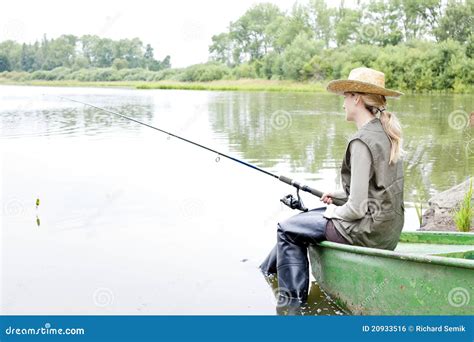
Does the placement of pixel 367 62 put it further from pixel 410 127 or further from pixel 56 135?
pixel 56 135

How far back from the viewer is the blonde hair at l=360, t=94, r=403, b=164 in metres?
4.04

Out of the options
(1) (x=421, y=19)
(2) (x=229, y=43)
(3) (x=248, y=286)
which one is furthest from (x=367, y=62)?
(3) (x=248, y=286)

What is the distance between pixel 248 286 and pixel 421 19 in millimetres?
47911

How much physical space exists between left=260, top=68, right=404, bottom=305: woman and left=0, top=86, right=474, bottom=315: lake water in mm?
620

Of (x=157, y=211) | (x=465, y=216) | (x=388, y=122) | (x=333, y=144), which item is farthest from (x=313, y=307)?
(x=333, y=144)

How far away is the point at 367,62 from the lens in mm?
44688

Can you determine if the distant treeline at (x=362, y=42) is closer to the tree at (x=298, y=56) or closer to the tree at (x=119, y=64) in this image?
the tree at (x=298, y=56)

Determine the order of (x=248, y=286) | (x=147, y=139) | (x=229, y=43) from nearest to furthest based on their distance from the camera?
(x=248, y=286), (x=147, y=139), (x=229, y=43)

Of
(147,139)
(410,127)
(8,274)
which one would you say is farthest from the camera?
(410,127)

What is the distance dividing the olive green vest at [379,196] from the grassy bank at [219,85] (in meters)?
39.1

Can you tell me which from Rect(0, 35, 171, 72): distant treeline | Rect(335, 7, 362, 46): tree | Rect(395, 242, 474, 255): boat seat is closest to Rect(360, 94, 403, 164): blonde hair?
Rect(395, 242, 474, 255): boat seat

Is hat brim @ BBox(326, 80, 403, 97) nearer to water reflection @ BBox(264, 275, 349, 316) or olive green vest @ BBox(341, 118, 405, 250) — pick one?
olive green vest @ BBox(341, 118, 405, 250)

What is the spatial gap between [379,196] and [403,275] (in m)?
0.51
